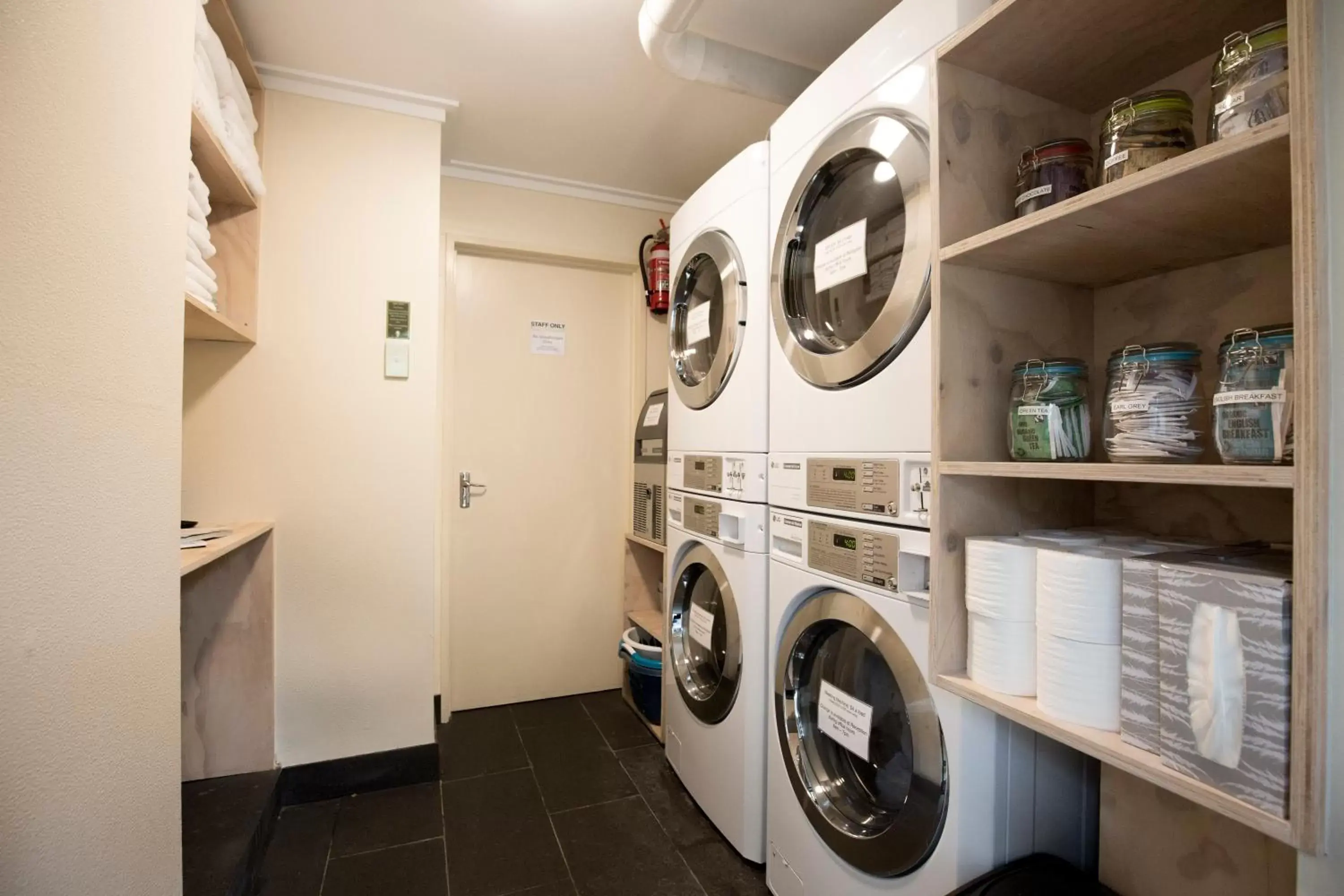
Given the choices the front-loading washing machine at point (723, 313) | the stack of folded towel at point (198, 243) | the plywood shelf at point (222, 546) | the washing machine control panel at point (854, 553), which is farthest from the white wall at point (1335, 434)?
the stack of folded towel at point (198, 243)

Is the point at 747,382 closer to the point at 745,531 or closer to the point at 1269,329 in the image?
the point at 745,531

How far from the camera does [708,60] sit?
1.64 metres

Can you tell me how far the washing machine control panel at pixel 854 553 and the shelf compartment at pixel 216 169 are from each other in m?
1.65

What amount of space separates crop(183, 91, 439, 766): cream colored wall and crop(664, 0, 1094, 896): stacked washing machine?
39.0 inches

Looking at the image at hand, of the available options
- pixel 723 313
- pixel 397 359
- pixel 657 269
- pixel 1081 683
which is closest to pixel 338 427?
pixel 397 359

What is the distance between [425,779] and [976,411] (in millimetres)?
2182

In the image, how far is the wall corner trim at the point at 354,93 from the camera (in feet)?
6.13

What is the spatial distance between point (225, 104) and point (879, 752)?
2315 mm

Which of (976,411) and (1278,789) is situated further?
(976,411)

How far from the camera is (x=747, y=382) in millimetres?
1531

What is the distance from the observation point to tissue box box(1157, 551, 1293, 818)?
0.53 m

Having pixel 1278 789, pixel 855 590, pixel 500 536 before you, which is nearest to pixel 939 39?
pixel 855 590

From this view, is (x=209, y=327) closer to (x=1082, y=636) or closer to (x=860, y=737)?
(x=860, y=737)

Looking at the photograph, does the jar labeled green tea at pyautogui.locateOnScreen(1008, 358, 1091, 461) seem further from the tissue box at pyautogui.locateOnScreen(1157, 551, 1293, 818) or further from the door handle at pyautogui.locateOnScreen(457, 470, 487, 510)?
the door handle at pyautogui.locateOnScreen(457, 470, 487, 510)
